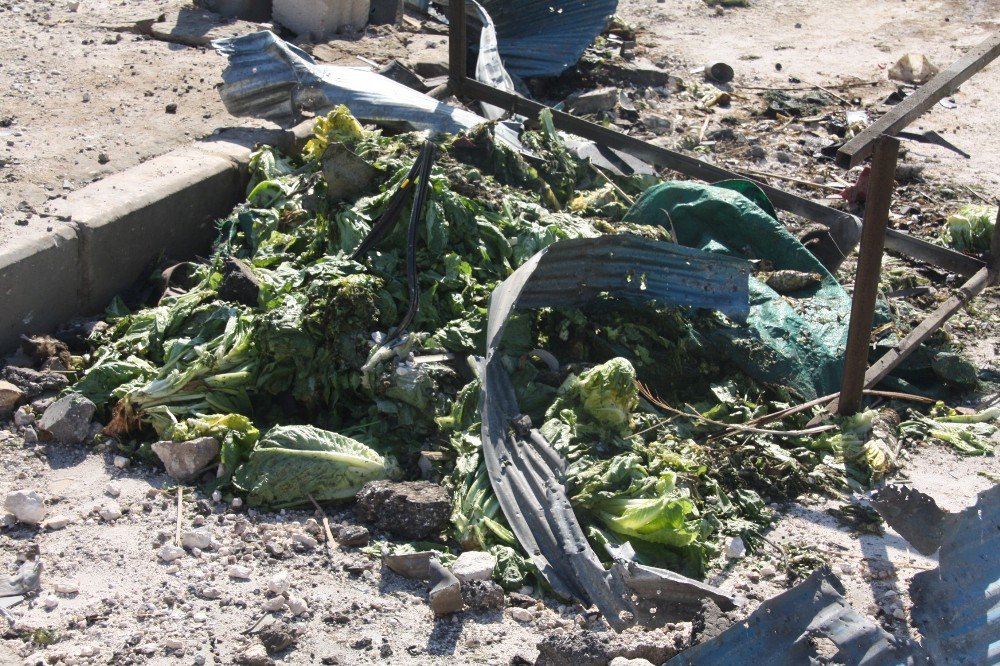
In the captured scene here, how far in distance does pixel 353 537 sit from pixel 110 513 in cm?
99

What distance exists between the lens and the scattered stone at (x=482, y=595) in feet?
12.0

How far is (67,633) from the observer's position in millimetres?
3453

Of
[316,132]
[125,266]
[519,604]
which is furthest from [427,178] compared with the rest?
[519,604]

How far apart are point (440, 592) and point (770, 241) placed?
320 cm

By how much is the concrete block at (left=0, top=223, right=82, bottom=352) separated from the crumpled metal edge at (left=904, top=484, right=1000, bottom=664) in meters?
4.22

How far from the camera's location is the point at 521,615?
12.0 ft

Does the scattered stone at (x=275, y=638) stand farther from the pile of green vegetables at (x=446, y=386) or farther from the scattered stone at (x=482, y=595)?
the pile of green vegetables at (x=446, y=386)

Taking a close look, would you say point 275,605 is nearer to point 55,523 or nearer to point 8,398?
point 55,523

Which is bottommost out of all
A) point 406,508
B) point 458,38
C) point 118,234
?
point 406,508

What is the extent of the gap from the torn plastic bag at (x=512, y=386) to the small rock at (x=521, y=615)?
15cm

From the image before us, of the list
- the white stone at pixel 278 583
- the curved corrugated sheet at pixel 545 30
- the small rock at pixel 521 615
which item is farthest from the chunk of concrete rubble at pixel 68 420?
the curved corrugated sheet at pixel 545 30

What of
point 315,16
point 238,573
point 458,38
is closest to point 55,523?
point 238,573

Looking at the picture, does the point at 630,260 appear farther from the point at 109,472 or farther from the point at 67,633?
the point at 67,633

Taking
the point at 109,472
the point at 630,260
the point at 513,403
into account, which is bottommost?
the point at 109,472
